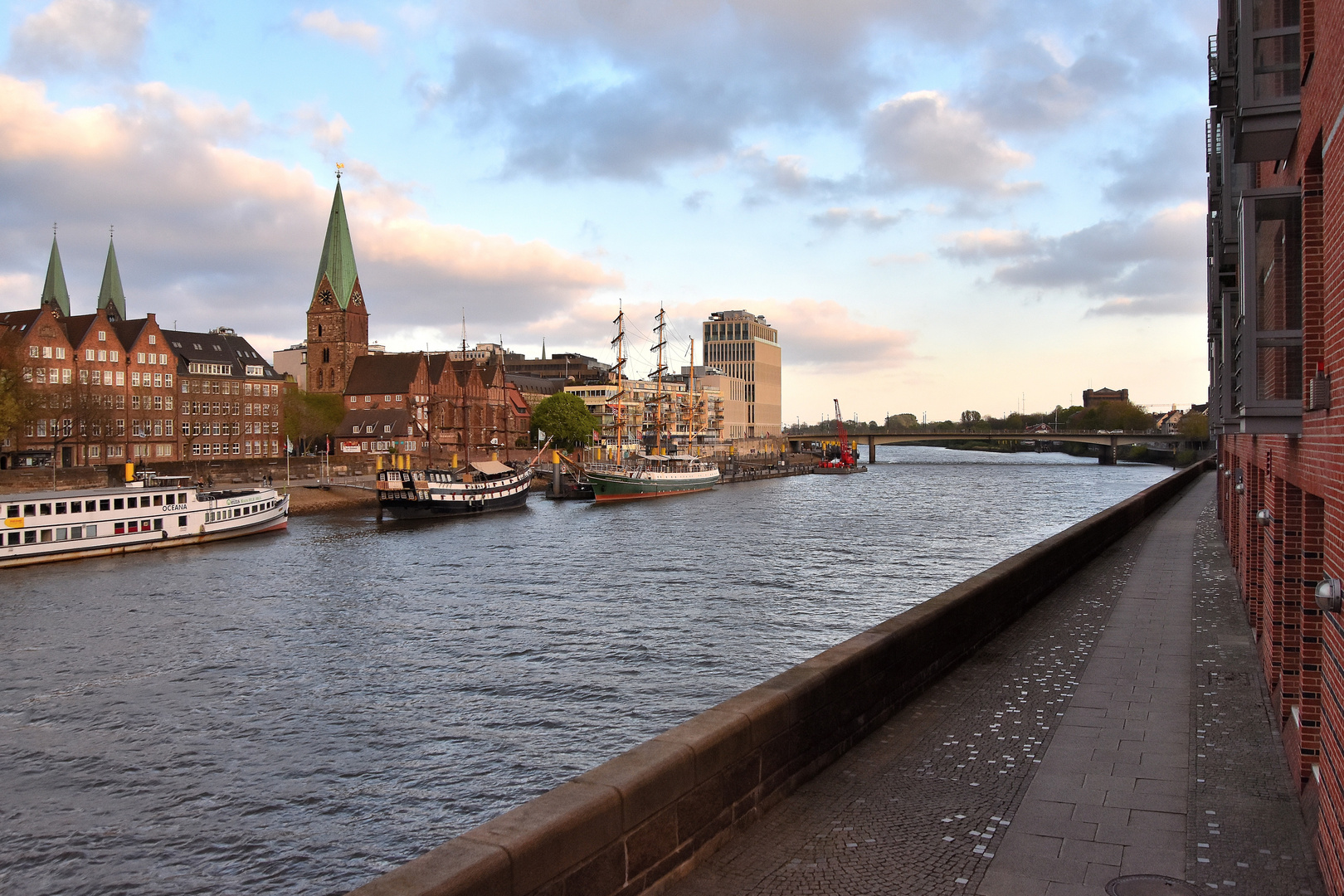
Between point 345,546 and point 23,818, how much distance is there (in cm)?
3750

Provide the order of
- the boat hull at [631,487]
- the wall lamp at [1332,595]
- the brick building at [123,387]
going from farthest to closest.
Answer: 1. the boat hull at [631,487]
2. the brick building at [123,387]
3. the wall lamp at [1332,595]

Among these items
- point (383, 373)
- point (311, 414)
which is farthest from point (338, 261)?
point (311, 414)

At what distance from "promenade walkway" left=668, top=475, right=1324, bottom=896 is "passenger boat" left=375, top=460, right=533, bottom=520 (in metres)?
57.6

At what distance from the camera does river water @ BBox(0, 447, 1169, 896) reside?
→ 14148 mm

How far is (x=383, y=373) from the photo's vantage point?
413ft

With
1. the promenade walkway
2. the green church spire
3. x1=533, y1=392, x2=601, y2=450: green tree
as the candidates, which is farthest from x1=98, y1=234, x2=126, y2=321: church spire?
the promenade walkway

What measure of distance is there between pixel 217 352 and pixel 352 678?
96691 mm

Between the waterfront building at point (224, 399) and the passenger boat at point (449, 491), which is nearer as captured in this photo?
the passenger boat at point (449, 491)

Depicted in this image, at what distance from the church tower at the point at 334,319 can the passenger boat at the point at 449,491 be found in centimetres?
6009

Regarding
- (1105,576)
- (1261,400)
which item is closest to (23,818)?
(1261,400)

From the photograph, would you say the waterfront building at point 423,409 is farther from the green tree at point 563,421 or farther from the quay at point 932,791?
the quay at point 932,791

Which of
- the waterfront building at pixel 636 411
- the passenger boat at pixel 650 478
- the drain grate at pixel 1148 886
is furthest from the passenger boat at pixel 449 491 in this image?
the drain grate at pixel 1148 886

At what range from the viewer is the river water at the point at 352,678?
557 inches

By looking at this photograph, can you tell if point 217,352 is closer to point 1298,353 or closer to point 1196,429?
point 1298,353
